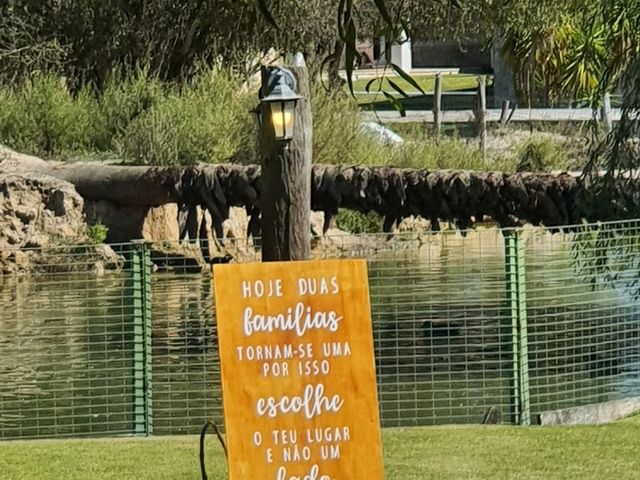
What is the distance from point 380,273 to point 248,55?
1402cm

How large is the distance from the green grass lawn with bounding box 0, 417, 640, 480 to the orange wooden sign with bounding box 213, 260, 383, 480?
2730 mm

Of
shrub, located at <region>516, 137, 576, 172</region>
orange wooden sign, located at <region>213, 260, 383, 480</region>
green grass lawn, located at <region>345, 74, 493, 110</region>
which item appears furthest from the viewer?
green grass lawn, located at <region>345, 74, 493, 110</region>

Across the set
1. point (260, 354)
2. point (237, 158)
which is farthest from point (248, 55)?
point (260, 354)

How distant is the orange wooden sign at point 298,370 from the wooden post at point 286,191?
11.8 feet

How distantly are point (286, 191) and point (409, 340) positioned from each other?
6.00 ft

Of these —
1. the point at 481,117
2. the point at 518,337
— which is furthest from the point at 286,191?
the point at 481,117

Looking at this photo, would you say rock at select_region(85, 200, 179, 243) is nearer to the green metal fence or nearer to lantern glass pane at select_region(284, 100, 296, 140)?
the green metal fence

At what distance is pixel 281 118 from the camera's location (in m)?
8.43

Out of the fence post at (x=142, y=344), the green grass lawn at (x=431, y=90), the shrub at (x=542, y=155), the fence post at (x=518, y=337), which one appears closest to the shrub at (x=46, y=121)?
the shrub at (x=542, y=155)

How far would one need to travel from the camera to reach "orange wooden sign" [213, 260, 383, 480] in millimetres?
4629

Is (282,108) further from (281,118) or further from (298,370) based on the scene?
(298,370)

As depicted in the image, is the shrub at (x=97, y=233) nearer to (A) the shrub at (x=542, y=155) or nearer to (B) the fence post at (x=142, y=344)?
(A) the shrub at (x=542, y=155)

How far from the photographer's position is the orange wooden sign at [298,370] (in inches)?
182

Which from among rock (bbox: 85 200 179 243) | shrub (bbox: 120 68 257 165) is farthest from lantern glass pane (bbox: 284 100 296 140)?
shrub (bbox: 120 68 257 165)
